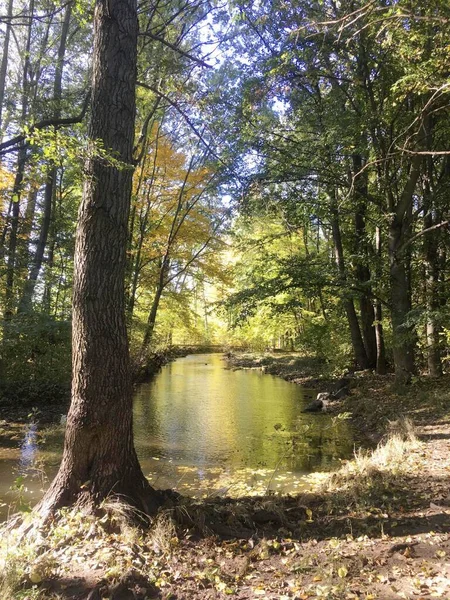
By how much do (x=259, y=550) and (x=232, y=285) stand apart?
16749 millimetres

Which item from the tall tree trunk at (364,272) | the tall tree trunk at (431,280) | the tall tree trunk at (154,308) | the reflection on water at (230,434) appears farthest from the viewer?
the tall tree trunk at (154,308)

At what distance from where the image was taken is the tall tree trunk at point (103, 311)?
12.9ft

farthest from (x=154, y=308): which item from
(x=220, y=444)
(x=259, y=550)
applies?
(x=259, y=550)

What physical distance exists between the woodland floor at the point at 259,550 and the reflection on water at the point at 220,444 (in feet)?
5.25

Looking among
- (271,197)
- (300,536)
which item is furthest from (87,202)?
(271,197)

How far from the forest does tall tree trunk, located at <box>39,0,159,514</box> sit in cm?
2

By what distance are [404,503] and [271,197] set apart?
857cm

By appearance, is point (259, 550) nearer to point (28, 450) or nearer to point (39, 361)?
point (28, 450)

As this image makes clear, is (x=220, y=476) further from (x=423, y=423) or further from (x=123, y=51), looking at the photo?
(x=123, y=51)

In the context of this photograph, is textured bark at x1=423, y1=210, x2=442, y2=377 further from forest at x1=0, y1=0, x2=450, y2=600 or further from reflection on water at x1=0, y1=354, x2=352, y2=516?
reflection on water at x1=0, y1=354, x2=352, y2=516

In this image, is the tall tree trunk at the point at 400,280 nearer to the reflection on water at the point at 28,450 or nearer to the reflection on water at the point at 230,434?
the reflection on water at the point at 230,434

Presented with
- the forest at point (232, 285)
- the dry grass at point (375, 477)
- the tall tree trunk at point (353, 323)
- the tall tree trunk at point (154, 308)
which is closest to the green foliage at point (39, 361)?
the forest at point (232, 285)

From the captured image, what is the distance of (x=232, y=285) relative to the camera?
2009 centimetres

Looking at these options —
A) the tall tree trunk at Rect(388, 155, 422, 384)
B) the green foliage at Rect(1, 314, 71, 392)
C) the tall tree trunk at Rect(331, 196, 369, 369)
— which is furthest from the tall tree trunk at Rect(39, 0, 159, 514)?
the tall tree trunk at Rect(331, 196, 369, 369)
